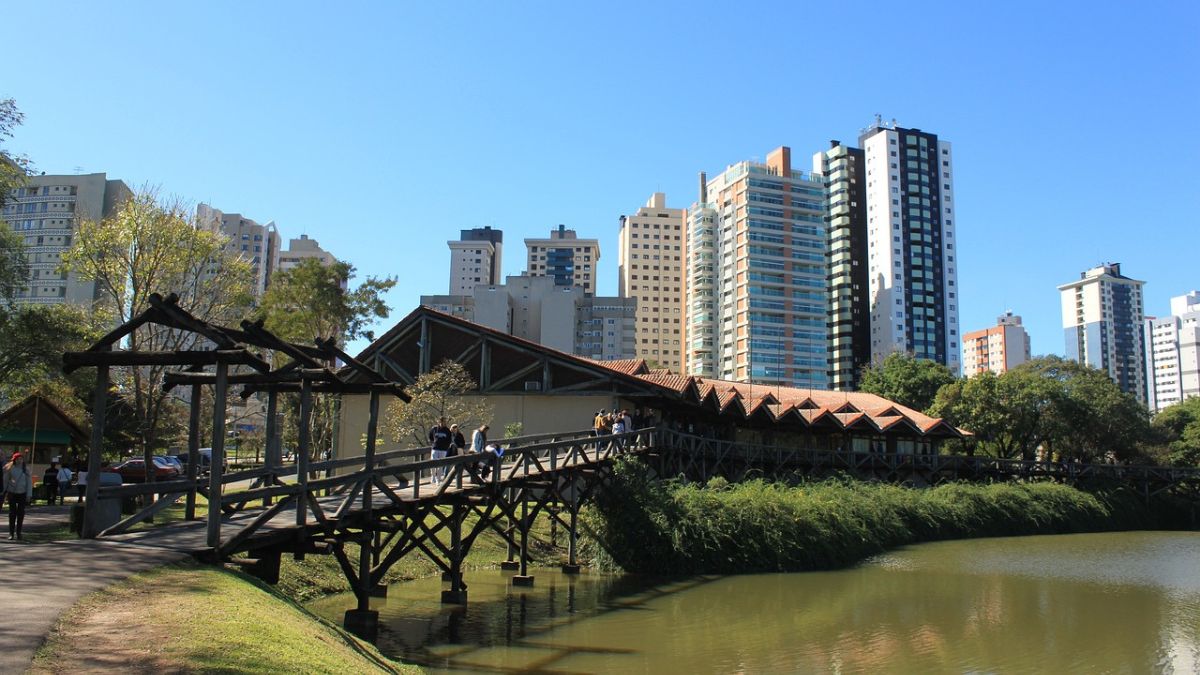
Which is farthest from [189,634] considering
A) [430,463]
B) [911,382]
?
[911,382]

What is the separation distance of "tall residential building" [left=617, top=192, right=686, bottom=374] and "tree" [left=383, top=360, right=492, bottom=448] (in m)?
108

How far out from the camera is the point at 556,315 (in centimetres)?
10569

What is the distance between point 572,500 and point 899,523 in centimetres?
1559

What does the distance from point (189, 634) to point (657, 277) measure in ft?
442

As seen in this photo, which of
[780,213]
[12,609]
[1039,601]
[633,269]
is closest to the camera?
[12,609]

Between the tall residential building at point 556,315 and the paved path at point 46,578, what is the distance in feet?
264

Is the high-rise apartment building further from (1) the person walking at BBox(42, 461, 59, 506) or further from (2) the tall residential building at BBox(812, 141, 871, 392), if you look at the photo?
(1) the person walking at BBox(42, 461, 59, 506)

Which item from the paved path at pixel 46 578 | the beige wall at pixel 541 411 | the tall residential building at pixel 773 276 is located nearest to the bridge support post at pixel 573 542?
the beige wall at pixel 541 411

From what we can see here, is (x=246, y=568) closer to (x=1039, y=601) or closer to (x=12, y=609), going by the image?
(x=12, y=609)

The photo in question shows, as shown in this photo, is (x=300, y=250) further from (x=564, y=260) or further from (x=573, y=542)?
(x=573, y=542)

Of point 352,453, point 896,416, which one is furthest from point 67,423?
point 896,416

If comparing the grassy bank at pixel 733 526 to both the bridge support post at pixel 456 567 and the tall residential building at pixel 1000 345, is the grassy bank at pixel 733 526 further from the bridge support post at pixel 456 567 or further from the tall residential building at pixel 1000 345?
the tall residential building at pixel 1000 345

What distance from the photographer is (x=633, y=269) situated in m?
141

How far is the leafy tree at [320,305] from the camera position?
39.9m
